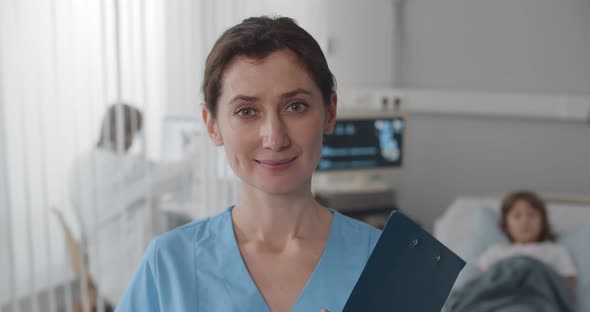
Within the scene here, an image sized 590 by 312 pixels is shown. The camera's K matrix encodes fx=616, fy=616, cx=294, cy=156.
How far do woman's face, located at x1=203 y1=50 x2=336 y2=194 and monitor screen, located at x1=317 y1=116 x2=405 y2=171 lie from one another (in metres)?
2.38

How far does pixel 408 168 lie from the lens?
3.68m

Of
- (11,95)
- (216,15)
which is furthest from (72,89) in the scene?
(216,15)

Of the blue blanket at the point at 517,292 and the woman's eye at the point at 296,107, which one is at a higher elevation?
the woman's eye at the point at 296,107

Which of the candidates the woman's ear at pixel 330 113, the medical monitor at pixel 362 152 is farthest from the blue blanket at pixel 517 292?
the woman's ear at pixel 330 113

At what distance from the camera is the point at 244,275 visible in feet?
3.00

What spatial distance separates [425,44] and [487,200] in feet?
3.19

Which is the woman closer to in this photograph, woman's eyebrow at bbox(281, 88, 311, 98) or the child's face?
woman's eyebrow at bbox(281, 88, 311, 98)

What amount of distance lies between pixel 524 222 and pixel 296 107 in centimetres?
223

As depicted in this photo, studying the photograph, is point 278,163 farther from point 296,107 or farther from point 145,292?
point 145,292

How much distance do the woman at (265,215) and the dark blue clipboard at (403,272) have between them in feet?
0.34

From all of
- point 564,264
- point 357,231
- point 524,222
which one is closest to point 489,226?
point 524,222

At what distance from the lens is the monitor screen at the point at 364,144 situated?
10.8 ft

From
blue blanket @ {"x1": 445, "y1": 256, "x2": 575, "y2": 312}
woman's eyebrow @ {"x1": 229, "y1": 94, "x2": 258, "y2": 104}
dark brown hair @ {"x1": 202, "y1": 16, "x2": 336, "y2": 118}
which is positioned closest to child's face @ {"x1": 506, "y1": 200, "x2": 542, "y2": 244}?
blue blanket @ {"x1": 445, "y1": 256, "x2": 575, "y2": 312}

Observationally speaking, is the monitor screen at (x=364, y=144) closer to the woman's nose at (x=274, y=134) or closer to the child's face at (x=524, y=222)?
the child's face at (x=524, y=222)
